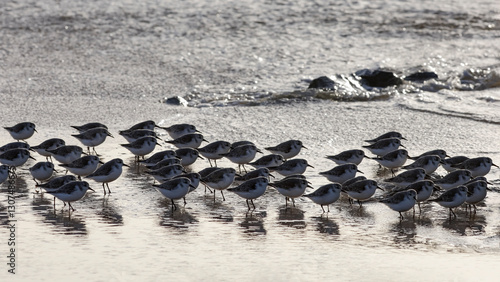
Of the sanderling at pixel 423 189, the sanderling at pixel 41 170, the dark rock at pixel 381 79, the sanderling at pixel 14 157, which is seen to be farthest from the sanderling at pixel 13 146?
the dark rock at pixel 381 79

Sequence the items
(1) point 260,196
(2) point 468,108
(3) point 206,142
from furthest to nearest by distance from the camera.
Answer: (2) point 468,108 < (3) point 206,142 < (1) point 260,196

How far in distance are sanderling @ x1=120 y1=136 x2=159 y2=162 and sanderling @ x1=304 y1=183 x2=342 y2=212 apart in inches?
109

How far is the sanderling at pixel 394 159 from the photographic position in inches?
402

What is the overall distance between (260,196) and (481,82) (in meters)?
8.00

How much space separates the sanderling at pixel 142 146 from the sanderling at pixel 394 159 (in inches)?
120

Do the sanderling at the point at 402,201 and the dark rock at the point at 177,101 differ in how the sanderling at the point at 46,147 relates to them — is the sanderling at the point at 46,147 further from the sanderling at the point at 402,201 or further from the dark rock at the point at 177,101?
the sanderling at the point at 402,201

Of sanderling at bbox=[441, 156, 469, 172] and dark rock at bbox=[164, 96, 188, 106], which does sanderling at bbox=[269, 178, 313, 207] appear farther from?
dark rock at bbox=[164, 96, 188, 106]

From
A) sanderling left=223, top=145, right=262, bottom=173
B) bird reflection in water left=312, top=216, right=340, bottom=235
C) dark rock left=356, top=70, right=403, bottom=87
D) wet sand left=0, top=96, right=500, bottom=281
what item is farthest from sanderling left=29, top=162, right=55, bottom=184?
dark rock left=356, top=70, right=403, bottom=87

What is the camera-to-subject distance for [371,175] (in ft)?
34.3

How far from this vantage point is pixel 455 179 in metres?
9.38

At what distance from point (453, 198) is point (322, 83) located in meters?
6.63

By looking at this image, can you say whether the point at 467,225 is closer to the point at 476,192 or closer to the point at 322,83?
the point at 476,192

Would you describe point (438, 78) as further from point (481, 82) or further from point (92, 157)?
point (92, 157)

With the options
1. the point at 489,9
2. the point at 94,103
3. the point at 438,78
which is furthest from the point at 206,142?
the point at 489,9
